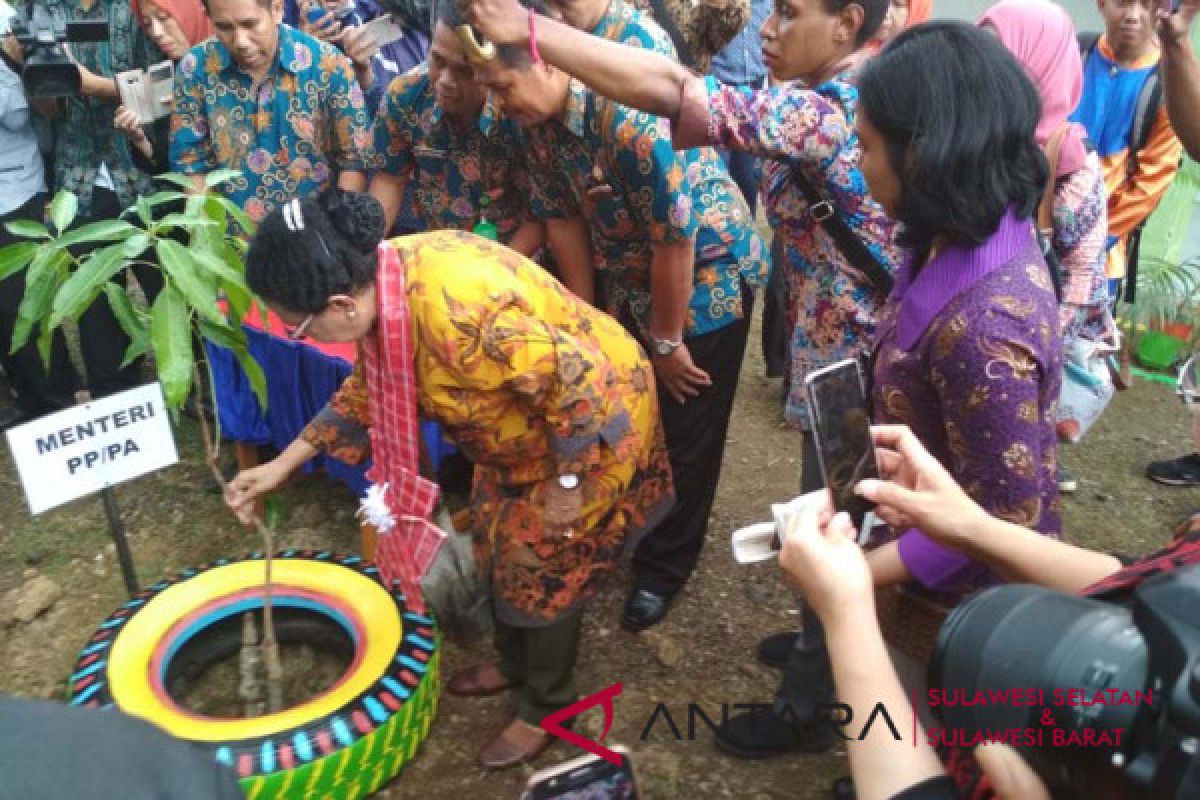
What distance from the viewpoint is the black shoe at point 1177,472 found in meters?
3.77

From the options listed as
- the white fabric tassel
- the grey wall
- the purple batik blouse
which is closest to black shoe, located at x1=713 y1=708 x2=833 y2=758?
the purple batik blouse

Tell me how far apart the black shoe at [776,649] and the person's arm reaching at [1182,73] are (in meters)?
1.78

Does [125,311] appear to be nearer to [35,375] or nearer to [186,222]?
[186,222]

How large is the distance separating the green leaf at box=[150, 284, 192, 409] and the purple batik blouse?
1326 mm

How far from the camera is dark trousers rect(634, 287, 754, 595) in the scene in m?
2.52

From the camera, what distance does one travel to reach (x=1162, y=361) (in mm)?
4680

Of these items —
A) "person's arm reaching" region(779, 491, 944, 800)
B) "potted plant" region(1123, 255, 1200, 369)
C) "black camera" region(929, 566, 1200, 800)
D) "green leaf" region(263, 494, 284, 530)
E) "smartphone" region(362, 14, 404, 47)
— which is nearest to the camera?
"black camera" region(929, 566, 1200, 800)

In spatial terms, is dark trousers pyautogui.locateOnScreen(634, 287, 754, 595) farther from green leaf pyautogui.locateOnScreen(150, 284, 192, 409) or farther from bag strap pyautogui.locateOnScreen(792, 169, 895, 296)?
green leaf pyautogui.locateOnScreen(150, 284, 192, 409)

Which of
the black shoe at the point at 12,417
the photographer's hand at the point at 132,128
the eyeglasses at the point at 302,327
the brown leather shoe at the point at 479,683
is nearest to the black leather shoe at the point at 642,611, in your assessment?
the brown leather shoe at the point at 479,683

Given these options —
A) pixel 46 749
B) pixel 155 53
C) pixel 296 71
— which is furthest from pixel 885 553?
pixel 155 53

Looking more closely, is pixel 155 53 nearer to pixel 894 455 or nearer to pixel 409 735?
pixel 409 735

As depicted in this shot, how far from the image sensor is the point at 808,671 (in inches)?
85.8

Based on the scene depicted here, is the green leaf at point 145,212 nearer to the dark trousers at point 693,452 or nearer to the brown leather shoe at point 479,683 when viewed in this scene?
the dark trousers at point 693,452

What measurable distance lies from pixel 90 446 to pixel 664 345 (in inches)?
54.9
